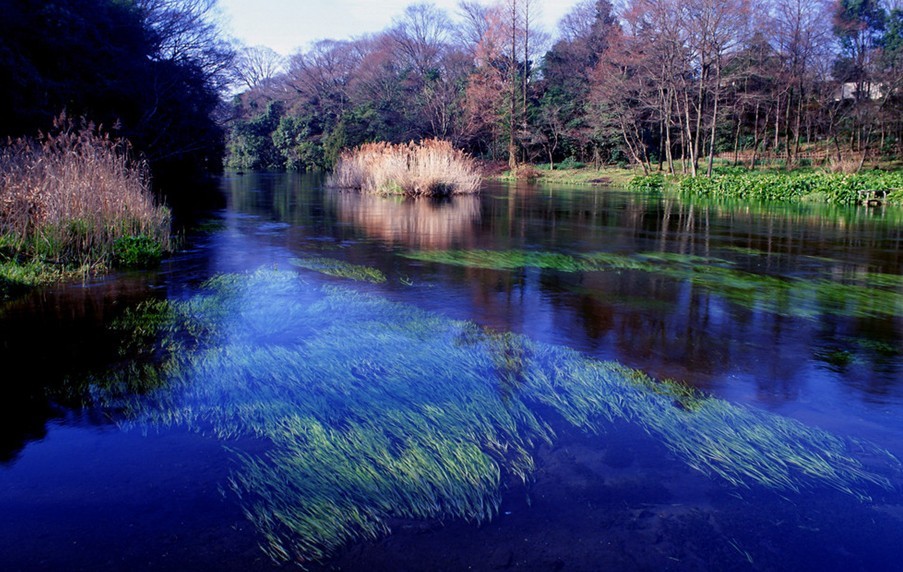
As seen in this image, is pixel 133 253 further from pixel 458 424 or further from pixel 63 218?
pixel 458 424

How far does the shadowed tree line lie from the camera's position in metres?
16.5

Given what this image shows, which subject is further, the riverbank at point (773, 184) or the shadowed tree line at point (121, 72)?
the riverbank at point (773, 184)

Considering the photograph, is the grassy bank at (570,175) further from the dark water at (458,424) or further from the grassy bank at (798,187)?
the dark water at (458,424)

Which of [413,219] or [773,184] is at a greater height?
[773,184]

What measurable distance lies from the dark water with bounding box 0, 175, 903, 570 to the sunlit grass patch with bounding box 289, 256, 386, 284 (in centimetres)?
14

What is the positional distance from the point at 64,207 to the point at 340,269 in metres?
3.54

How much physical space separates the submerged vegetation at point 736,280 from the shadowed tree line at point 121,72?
6640 mm

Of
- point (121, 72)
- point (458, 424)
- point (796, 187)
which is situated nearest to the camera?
point (458, 424)

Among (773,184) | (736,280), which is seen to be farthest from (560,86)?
(736,280)

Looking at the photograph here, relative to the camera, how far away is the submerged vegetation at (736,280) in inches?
273

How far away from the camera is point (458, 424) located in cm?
393

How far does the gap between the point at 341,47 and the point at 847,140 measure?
50775mm

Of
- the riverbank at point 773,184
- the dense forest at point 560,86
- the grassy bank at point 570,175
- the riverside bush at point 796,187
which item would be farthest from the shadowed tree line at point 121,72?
the riverside bush at point 796,187

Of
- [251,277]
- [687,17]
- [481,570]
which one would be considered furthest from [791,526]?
[687,17]
